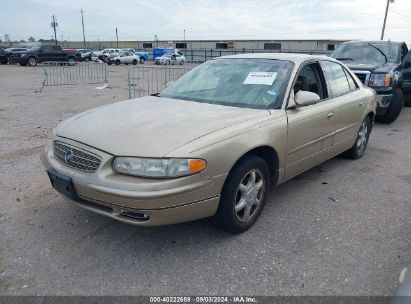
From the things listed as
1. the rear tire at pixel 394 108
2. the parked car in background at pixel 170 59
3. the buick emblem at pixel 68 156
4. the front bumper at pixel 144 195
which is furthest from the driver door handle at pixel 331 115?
the parked car in background at pixel 170 59

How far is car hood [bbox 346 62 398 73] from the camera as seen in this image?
7.66m

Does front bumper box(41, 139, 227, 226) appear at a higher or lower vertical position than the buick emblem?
lower

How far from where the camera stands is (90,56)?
44.7 metres

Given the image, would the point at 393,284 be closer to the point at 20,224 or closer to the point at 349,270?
the point at 349,270

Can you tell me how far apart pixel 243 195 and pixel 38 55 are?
32853 mm

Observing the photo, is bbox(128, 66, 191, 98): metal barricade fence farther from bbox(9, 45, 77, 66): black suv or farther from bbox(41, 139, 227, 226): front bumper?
bbox(9, 45, 77, 66): black suv

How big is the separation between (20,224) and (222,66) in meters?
2.73

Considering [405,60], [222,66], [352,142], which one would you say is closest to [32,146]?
[222,66]

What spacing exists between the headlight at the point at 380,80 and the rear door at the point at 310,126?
405 centimetres

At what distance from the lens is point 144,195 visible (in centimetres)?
248

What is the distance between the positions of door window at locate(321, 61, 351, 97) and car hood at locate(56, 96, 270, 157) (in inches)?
59.6

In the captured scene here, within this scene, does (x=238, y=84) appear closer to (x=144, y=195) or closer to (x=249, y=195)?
(x=249, y=195)

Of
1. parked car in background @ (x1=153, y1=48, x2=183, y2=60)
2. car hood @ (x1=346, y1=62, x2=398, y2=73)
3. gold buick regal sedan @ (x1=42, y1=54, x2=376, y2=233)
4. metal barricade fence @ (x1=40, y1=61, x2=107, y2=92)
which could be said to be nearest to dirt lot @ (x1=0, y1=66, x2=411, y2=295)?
gold buick regal sedan @ (x1=42, y1=54, x2=376, y2=233)

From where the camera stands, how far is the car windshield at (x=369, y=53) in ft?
27.9
